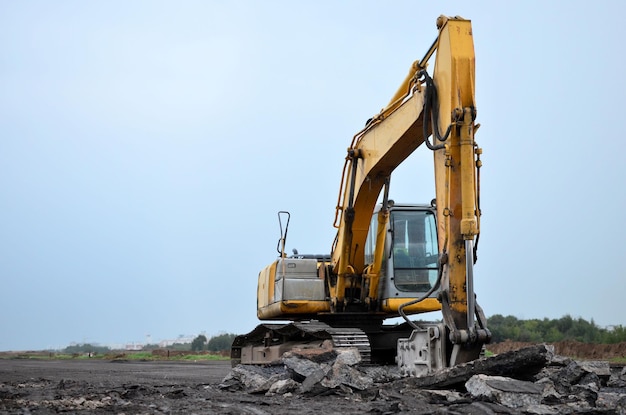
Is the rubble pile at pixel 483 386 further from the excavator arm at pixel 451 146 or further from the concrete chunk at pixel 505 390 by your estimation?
the excavator arm at pixel 451 146

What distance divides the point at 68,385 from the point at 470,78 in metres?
7.28

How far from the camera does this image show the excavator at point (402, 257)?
855 cm

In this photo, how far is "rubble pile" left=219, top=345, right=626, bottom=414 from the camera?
6789 millimetres

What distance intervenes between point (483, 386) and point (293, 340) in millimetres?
5921

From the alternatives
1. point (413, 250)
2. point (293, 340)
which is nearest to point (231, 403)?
point (293, 340)

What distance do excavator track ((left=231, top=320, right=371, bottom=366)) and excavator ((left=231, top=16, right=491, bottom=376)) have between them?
0.07 feet

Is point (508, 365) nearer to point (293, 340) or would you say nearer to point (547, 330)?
point (293, 340)

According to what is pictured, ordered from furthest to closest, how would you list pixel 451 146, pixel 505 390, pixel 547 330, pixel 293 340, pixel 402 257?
pixel 547 330, pixel 293 340, pixel 402 257, pixel 451 146, pixel 505 390

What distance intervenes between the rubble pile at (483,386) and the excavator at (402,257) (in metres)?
0.51

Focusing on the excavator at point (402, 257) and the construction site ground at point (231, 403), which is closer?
the construction site ground at point (231, 403)

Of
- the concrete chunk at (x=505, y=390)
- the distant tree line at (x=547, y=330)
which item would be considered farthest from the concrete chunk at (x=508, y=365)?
the distant tree line at (x=547, y=330)

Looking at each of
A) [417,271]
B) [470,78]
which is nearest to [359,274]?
[417,271]

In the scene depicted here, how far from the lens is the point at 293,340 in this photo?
12.7 m

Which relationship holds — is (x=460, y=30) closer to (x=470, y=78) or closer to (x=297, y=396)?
(x=470, y=78)
